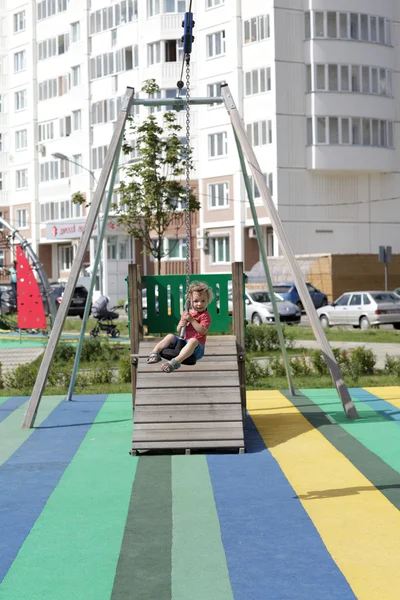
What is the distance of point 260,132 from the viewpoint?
58.4 m

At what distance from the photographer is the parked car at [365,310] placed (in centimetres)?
3797

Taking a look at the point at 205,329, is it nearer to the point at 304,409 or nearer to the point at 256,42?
the point at 304,409

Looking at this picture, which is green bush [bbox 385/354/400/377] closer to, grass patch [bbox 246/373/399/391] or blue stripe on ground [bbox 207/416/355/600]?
grass patch [bbox 246/373/399/391]

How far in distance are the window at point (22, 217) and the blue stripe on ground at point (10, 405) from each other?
62597 millimetres

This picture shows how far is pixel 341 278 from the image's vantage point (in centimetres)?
5403

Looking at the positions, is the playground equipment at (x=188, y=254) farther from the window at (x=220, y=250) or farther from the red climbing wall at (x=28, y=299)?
the window at (x=220, y=250)

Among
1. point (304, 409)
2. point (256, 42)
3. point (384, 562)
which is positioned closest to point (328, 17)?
point (256, 42)

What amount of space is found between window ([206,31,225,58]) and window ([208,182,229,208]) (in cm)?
744

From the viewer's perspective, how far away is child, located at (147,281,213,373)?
1024cm

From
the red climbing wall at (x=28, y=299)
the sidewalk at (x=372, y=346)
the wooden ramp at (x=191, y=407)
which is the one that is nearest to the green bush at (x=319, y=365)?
the sidewalk at (x=372, y=346)

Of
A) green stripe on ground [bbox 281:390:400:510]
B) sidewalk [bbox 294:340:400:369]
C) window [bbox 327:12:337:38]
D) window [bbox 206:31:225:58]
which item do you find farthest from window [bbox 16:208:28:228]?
green stripe on ground [bbox 281:390:400:510]

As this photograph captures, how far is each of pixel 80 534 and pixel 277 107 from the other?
51435 millimetres

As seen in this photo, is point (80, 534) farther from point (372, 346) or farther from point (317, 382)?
point (372, 346)

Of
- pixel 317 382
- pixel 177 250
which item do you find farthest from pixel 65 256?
pixel 317 382
